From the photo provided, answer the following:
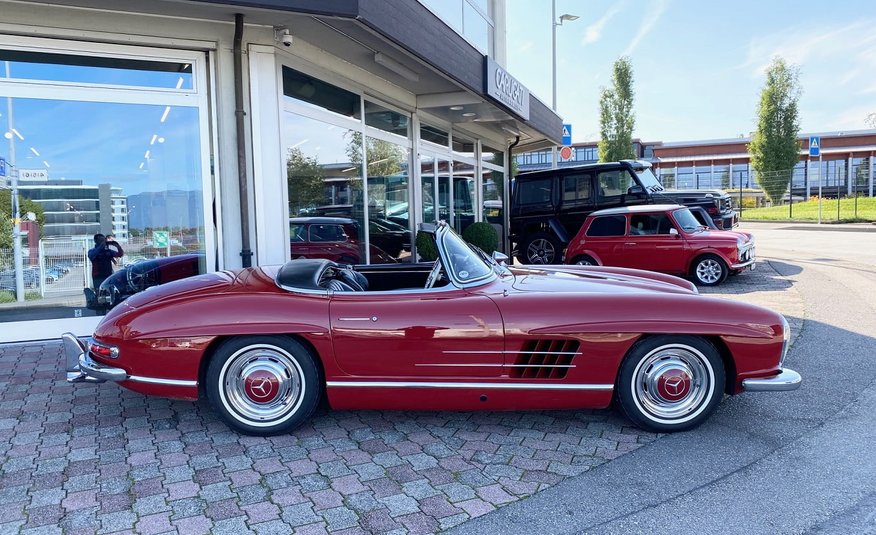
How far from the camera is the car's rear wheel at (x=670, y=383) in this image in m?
3.38

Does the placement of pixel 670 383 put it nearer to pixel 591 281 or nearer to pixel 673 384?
pixel 673 384

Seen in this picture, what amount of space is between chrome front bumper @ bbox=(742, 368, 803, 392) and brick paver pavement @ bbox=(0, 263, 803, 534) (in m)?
0.69

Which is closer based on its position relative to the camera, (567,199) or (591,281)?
(591,281)

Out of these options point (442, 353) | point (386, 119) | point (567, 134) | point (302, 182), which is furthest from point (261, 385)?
point (567, 134)

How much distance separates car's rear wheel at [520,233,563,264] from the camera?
11758 mm

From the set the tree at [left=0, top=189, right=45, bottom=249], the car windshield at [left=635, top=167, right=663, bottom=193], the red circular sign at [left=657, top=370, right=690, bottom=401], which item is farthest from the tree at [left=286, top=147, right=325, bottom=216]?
the car windshield at [left=635, top=167, right=663, bottom=193]

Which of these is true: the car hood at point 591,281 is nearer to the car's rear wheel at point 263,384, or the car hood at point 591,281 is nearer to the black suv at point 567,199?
the car's rear wheel at point 263,384

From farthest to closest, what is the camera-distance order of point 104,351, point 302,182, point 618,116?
1. point 618,116
2. point 302,182
3. point 104,351

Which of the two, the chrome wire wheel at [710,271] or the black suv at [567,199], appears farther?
the black suv at [567,199]

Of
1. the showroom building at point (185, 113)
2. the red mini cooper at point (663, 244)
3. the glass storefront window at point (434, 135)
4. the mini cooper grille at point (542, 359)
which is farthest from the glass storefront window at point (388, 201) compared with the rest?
the mini cooper grille at point (542, 359)

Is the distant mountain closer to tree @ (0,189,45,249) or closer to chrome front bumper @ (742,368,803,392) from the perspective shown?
tree @ (0,189,45,249)

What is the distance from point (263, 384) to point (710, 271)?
7.98 meters

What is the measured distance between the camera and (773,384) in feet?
11.0

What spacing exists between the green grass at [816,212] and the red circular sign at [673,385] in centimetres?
2720
